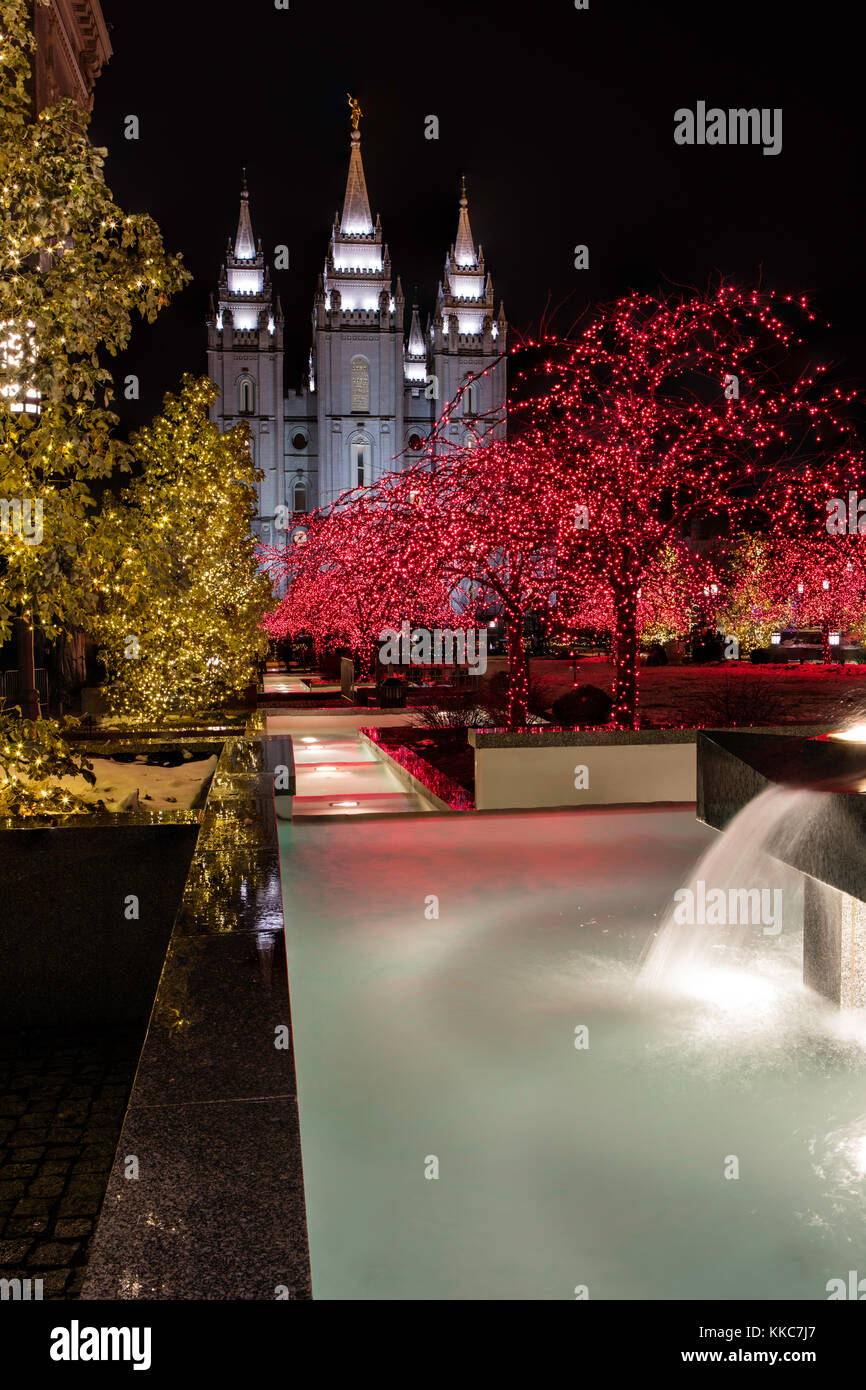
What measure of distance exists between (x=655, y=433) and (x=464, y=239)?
337 ft

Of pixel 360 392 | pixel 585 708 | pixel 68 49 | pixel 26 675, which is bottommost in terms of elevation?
pixel 585 708

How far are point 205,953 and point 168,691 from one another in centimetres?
1397

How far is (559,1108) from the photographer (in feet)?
14.3

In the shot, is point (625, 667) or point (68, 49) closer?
point (625, 667)

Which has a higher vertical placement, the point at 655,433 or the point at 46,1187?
the point at 655,433

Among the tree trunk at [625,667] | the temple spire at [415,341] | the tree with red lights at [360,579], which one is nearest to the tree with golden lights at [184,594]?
the tree with red lights at [360,579]

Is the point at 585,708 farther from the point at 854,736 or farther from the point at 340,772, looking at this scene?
the point at 854,736

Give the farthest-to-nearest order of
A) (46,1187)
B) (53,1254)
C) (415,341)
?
(415,341)
(46,1187)
(53,1254)

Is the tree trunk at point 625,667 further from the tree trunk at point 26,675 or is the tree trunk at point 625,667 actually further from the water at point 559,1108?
the tree trunk at point 26,675

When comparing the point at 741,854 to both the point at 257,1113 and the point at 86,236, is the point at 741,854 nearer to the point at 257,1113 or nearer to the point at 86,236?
the point at 257,1113

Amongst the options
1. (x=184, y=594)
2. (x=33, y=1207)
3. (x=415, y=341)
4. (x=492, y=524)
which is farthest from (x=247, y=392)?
(x=33, y=1207)

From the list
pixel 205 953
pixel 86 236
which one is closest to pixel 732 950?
pixel 205 953

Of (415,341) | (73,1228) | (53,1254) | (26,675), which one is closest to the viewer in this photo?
(53,1254)

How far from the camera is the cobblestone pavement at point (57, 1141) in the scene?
3818mm
